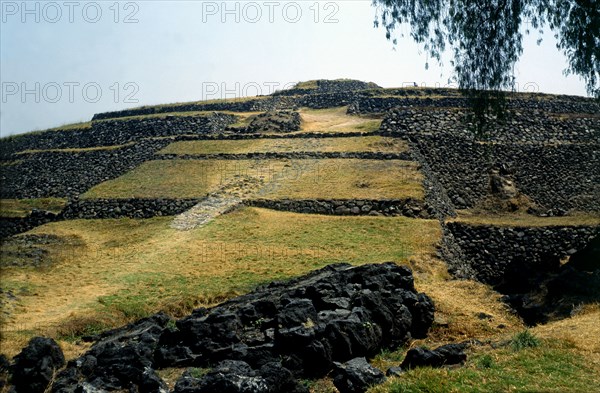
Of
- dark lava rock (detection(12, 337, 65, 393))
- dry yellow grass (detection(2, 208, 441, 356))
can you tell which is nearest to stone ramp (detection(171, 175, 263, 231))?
dry yellow grass (detection(2, 208, 441, 356))

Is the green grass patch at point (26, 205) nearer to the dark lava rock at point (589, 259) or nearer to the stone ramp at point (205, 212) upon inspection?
the stone ramp at point (205, 212)

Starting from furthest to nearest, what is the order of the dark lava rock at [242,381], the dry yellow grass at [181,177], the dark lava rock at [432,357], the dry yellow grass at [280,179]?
the dry yellow grass at [181,177], the dry yellow grass at [280,179], the dark lava rock at [432,357], the dark lava rock at [242,381]

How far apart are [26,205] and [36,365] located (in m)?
31.3

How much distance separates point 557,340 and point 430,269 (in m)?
10.7

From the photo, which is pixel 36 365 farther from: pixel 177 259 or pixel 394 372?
pixel 177 259

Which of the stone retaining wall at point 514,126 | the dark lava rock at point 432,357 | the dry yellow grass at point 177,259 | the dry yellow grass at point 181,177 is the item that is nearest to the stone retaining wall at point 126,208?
the dry yellow grass at point 181,177

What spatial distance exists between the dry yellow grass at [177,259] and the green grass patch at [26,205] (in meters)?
6.66

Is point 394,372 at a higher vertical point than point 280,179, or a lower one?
lower

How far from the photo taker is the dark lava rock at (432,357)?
39.0 feet

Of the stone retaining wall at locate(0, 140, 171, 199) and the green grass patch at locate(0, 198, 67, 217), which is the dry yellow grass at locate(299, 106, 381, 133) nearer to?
the stone retaining wall at locate(0, 140, 171, 199)

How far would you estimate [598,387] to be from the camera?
418 inches

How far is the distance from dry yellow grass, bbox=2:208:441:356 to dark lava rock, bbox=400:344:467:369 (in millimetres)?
9585

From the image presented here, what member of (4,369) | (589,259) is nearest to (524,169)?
(589,259)

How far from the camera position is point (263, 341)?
13359 mm
